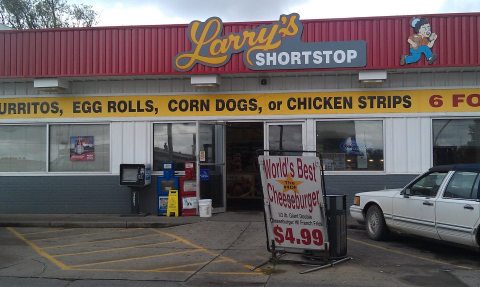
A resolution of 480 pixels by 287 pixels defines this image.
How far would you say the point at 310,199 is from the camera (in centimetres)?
832

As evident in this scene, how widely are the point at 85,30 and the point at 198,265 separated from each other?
8.52 metres

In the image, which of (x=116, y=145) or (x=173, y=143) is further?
(x=116, y=145)

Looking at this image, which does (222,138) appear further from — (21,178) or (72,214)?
(21,178)

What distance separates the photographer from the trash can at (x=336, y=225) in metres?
8.61

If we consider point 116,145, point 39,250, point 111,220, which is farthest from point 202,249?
point 116,145

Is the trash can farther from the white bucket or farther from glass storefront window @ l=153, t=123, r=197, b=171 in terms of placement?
glass storefront window @ l=153, t=123, r=197, b=171

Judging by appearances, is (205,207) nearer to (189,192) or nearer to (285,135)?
(189,192)

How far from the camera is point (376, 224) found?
427 inches

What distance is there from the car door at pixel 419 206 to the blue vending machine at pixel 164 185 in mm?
6399

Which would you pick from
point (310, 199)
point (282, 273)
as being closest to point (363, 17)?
point (310, 199)

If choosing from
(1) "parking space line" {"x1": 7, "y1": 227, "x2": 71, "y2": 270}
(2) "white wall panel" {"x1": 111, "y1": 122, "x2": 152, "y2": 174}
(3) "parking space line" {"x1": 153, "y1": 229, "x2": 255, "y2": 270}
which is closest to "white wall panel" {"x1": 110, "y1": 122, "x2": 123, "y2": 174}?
(2) "white wall panel" {"x1": 111, "y1": 122, "x2": 152, "y2": 174}

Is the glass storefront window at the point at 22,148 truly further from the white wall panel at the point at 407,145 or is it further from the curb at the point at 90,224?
the white wall panel at the point at 407,145

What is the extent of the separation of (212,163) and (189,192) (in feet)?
3.41

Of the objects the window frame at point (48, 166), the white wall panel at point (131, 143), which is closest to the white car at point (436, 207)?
the white wall panel at point (131, 143)
